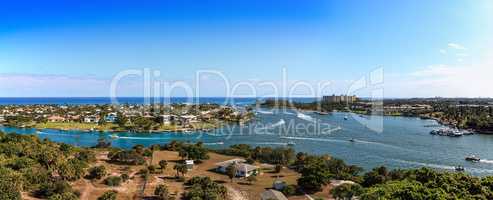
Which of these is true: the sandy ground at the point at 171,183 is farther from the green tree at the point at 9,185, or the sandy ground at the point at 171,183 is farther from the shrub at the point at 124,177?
the green tree at the point at 9,185

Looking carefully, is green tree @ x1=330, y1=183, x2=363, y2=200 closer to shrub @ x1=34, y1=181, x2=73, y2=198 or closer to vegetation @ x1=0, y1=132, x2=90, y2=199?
vegetation @ x1=0, y1=132, x2=90, y2=199

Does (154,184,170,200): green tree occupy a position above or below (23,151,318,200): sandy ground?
above

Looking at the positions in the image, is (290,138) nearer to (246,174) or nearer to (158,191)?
(246,174)

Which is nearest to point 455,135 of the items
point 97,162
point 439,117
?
point 439,117

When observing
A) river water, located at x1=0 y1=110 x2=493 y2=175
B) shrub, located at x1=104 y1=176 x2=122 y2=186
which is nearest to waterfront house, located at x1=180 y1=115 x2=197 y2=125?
river water, located at x1=0 y1=110 x2=493 y2=175

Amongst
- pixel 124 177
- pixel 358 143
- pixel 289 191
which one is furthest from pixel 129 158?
pixel 358 143

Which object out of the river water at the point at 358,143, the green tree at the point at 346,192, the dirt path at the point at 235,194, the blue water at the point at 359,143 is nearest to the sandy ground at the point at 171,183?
the dirt path at the point at 235,194

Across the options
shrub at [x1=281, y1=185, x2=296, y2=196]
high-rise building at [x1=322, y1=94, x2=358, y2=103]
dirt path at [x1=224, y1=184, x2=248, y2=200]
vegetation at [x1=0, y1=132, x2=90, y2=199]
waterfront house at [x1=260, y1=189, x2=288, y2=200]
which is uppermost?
high-rise building at [x1=322, y1=94, x2=358, y2=103]

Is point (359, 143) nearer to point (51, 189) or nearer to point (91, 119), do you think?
point (51, 189)
